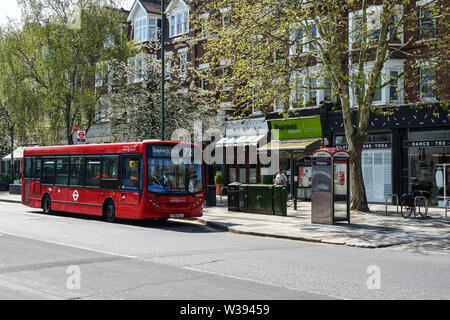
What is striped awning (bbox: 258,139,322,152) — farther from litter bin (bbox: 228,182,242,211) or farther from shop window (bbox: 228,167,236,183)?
litter bin (bbox: 228,182,242,211)

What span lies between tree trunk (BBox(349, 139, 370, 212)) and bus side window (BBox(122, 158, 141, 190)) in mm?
8262

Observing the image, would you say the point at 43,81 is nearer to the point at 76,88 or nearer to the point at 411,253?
the point at 76,88

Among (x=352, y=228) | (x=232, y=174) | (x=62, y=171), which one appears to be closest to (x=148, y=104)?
(x=62, y=171)

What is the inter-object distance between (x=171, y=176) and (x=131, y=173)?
1.35 m

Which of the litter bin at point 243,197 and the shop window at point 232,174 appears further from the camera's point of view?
the shop window at point 232,174

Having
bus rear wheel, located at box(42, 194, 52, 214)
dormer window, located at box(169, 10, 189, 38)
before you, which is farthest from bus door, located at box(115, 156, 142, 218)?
dormer window, located at box(169, 10, 189, 38)

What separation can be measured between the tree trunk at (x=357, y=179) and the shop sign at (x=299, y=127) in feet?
26.3

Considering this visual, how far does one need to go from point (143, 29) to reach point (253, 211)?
24087mm

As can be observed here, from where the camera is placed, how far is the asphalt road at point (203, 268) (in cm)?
716

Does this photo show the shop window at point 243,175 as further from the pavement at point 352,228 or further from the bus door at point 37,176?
the bus door at point 37,176

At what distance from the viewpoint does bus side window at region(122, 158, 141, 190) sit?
56.7 ft

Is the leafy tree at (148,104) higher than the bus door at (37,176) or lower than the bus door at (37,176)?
higher

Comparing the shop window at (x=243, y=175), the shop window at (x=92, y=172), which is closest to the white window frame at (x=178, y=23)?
the shop window at (x=243, y=175)
